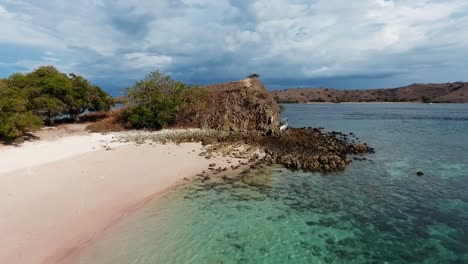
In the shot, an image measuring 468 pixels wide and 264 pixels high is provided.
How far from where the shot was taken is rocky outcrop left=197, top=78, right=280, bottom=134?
4091cm

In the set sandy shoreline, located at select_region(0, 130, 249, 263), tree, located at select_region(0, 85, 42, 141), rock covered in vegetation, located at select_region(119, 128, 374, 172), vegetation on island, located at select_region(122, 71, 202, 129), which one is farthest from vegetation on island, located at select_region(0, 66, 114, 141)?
rock covered in vegetation, located at select_region(119, 128, 374, 172)

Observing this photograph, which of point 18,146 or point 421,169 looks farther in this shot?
point 18,146

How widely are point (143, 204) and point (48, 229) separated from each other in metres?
4.63

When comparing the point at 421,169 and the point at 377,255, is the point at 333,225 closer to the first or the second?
the point at 377,255

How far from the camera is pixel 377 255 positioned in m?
11.1

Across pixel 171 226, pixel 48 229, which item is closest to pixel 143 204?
pixel 171 226

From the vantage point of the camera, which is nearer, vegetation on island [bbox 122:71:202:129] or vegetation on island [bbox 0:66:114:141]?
vegetation on island [bbox 0:66:114:141]

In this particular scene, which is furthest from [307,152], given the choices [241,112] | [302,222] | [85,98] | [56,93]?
[56,93]

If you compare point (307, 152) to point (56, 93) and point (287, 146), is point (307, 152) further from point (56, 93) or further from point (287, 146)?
point (56, 93)

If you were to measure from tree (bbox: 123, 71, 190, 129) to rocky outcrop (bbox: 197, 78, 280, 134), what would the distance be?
387 centimetres

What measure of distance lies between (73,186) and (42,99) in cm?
2288

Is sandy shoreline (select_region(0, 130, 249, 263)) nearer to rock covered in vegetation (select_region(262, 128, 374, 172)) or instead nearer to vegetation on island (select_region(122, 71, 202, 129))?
rock covered in vegetation (select_region(262, 128, 374, 172))

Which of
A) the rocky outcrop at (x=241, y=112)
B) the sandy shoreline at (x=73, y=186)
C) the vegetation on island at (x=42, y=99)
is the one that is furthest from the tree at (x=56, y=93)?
the rocky outcrop at (x=241, y=112)

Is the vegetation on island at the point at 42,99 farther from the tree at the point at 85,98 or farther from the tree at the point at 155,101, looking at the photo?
the tree at the point at 155,101
